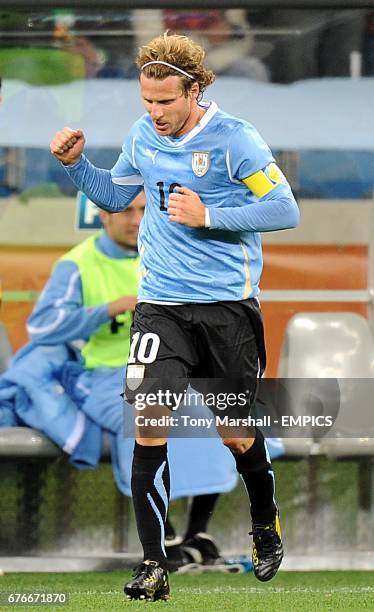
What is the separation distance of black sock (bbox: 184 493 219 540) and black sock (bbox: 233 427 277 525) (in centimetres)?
167

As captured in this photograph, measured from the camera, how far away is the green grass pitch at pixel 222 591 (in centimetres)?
599

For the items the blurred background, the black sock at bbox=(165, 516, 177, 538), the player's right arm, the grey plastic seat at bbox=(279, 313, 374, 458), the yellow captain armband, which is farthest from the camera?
the grey plastic seat at bbox=(279, 313, 374, 458)

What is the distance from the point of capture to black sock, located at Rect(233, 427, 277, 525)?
572cm

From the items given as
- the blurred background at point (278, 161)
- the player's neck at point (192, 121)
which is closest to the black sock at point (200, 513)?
the blurred background at point (278, 161)

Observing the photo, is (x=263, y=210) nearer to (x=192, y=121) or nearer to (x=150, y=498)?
(x=192, y=121)

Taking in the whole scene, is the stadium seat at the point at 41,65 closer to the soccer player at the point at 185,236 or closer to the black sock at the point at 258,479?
the soccer player at the point at 185,236

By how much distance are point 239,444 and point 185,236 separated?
2.46ft

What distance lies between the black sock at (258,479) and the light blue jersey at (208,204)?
55cm

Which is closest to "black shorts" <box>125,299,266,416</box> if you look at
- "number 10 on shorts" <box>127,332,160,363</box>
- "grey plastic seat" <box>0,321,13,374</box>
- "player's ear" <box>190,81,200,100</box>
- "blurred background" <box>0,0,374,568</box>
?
"number 10 on shorts" <box>127,332,160,363</box>

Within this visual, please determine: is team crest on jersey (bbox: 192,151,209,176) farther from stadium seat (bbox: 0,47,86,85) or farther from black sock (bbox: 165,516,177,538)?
black sock (bbox: 165,516,177,538)

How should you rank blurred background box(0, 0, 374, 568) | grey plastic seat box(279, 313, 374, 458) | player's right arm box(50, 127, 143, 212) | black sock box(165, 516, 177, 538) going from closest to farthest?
1. player's right arm box(50, 127, 143, 212)
2. black sock box(165, 516, 177, 538)
3. blurred background box(0, 0, 374, 568)
4. grey plastic seat box(279, 313, 374, 458)

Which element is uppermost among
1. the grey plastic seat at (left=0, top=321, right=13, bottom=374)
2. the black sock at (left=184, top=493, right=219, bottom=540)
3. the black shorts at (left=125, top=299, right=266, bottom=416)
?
the black shorts at (left=125, top=299, right=266, bottom=416)

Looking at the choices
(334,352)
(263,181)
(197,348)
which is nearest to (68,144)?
(263,181)

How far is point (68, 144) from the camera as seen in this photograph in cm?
552
